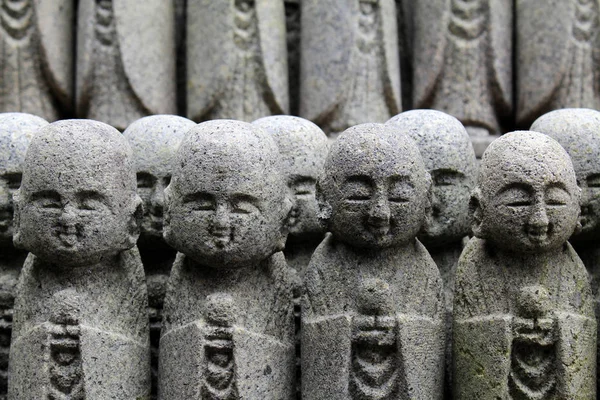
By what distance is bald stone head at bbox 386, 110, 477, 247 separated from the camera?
5109mm

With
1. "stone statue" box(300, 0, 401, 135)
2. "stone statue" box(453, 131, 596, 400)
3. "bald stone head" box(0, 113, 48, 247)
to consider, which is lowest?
"stone statue" box(453, 131, 596, 400)

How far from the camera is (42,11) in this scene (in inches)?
252

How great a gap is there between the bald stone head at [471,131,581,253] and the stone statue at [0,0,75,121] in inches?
112

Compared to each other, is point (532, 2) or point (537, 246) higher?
point (532, 2)

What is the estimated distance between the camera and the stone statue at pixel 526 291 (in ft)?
14.4

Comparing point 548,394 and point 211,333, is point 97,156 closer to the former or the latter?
point 211,333

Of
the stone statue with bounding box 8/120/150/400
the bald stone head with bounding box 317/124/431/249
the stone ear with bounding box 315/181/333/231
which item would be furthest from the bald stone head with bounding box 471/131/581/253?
the stone statue with bounding box 8/120/150/400

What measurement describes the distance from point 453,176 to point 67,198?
1679 millimetres

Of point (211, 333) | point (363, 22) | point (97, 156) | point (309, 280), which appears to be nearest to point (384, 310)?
point (309, 280)

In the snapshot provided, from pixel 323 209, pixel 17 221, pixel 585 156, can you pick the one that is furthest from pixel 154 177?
pixel 585 156

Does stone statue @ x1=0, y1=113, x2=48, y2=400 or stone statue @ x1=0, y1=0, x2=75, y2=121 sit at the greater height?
stone statue @ x1=0, y1=0, x2=75, y2=121

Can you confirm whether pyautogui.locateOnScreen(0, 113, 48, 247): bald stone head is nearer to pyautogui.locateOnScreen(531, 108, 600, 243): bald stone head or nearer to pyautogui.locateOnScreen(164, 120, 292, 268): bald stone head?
pyautogui.locateOnScreen(164, 120, 292, 268): bald stone head

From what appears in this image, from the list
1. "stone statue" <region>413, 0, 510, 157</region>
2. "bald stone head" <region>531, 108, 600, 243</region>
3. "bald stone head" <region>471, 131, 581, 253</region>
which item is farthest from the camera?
"stone statue" <region>413, 0, 510, 157</region>

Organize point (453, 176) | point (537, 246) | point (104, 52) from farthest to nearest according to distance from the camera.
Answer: point (104, 52), point (453, 176), point (537, 246)
